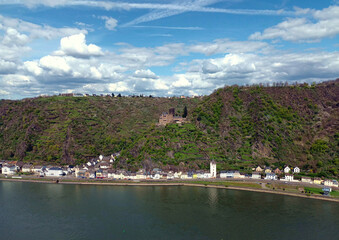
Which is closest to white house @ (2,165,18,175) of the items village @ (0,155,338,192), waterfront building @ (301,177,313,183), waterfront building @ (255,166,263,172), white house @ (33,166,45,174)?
village @ (0,155,338,192)

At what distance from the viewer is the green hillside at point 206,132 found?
68.9 meters

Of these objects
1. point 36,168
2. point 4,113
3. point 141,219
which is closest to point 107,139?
point 36,168

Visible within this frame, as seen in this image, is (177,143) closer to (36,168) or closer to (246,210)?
(246,210)

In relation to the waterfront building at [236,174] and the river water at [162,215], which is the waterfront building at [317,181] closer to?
the river water at [162,215]

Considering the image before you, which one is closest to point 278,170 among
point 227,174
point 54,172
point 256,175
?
point 256,175

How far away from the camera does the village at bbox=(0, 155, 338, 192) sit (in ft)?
202

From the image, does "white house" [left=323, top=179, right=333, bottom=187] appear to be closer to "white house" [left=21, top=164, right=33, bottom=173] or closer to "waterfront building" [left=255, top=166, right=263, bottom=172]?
"waterfront building" [left=255, top=166, right=263, bottom=172]

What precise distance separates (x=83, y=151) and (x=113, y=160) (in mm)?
11137

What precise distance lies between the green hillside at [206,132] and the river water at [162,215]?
A: 17259 millimetres

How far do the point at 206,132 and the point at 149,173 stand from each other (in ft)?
81.0

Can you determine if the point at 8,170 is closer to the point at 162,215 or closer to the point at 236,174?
the point at 162,215

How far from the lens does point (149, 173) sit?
65000mm

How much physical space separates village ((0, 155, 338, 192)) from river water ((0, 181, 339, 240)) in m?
8.60

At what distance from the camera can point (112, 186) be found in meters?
60.4
